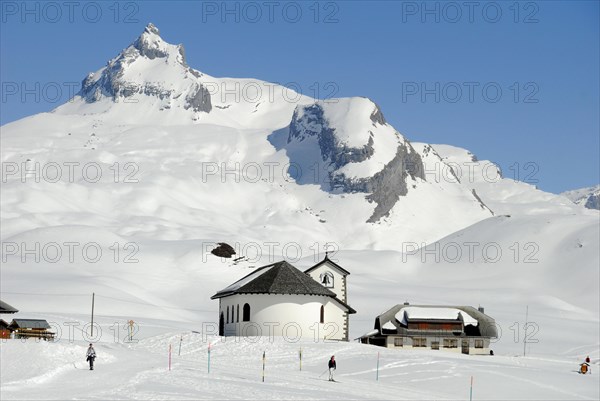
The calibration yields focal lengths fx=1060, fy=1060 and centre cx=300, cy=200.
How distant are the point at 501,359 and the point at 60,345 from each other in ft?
101

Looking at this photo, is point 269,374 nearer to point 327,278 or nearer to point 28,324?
point 28,324

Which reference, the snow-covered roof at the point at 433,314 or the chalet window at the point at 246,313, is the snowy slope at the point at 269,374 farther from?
the snow-covered roof at the point at 433,314

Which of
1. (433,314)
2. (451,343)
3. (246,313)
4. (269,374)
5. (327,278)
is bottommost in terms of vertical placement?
(269,374)

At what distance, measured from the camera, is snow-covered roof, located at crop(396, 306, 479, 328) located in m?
88.3

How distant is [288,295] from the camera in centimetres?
7969

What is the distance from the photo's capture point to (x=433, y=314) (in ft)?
291

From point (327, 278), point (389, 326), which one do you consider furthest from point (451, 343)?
point (327, 278)

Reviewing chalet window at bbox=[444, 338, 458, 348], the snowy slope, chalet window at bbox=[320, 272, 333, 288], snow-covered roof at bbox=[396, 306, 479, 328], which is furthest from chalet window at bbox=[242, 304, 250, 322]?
chalet window at bbox=[444, 338, 458, 348]

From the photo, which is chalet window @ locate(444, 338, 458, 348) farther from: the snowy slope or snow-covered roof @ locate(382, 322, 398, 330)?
the snowy slope

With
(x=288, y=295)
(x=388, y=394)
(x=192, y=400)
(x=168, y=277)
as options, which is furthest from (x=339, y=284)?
(x=168, y=277)

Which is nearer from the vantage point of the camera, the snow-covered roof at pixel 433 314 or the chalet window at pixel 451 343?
the chalet window at pixel 451 343

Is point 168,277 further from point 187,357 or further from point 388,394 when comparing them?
point 388,394

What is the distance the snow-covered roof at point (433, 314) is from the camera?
8831 centimetres

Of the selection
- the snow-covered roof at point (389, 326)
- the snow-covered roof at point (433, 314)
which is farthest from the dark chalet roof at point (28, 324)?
the snow-covered roof at point (433, 314)
